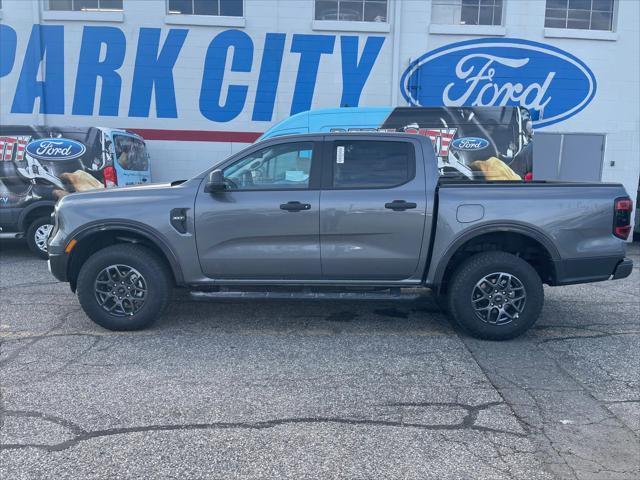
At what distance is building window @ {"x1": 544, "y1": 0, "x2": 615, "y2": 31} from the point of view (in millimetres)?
12055

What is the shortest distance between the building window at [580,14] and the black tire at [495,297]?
911 centimetres

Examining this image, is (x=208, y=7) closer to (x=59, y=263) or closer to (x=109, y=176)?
(x=109, y=176)

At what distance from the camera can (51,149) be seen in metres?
8.62

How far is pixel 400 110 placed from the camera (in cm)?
855

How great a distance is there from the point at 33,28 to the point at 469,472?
1230 cm

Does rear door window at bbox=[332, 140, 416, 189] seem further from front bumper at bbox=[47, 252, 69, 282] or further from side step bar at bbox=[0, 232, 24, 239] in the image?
side step bar at bbox=[0, 232, 24, 239]

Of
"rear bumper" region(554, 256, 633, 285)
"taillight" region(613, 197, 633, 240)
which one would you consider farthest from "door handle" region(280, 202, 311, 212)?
"taillight" region(613, 197, 633, 240)

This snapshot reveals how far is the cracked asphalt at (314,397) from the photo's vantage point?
10.1 ft

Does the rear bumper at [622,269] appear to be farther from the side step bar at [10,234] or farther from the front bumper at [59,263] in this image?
the side step bar at [10,234]

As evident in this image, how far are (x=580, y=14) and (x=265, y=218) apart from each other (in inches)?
414

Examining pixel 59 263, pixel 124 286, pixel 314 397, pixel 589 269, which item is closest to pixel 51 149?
pixel 59 263

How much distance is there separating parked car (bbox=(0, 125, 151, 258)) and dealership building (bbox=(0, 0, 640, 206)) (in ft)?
9.94

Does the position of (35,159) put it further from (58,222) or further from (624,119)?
(624,119)

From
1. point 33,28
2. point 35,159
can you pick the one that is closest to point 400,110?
point 35,159
